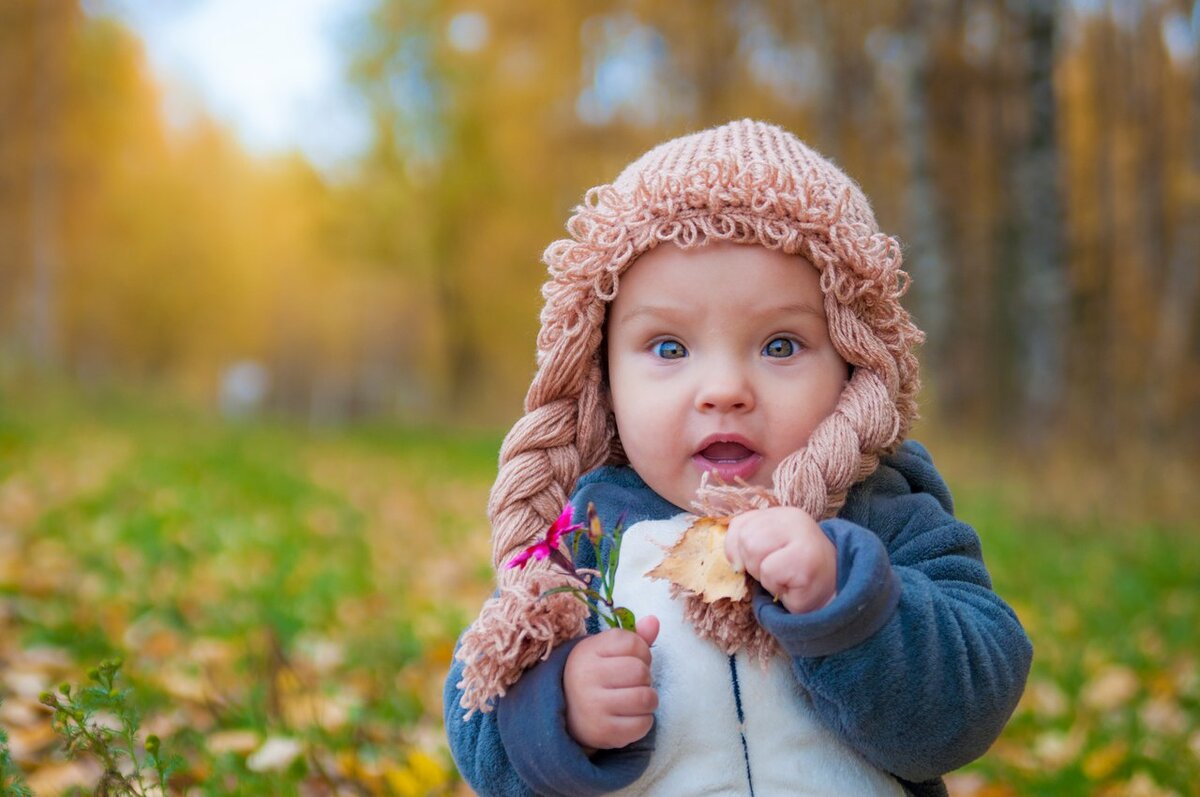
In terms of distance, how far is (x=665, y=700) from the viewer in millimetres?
1541

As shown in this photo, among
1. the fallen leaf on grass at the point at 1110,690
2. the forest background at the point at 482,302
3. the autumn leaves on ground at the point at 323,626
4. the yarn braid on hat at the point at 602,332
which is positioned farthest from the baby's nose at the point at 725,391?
the fallen leaf on grass at the point at 1110,690

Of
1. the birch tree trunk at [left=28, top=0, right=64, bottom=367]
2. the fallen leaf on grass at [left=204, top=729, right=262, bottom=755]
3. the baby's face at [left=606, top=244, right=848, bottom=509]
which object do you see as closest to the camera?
the baby's face at [left=606, top=244, right=848, bottom=509]

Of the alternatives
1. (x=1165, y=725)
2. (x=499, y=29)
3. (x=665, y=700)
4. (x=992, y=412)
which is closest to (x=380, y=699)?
(x=665, y=700)

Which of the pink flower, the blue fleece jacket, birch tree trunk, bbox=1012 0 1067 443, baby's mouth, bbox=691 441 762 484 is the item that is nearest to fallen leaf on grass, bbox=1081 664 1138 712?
the blue fleece jacket

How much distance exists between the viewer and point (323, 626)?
13.0 ft

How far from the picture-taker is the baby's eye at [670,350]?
1621 mm

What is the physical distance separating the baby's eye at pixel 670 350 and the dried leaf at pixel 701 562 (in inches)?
10.5

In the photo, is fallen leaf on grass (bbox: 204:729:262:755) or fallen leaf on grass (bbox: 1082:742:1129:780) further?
fallen leaf on grass (bbox: 1082:742:1129:780)

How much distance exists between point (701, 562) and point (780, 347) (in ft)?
1.15

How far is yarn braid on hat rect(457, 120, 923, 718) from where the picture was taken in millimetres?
1489

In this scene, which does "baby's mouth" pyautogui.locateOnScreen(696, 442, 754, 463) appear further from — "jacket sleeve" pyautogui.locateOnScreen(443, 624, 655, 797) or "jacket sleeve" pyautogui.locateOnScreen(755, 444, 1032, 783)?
"jacket sleeve" pyautogui.locateOnScreen(443, 624, 655, 797)

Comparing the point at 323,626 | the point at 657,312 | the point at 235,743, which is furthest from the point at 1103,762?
the point at 323,626

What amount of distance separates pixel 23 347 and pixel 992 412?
41.3ft

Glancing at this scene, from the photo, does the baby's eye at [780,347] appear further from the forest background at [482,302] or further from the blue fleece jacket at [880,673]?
the forest background at [482,302]
